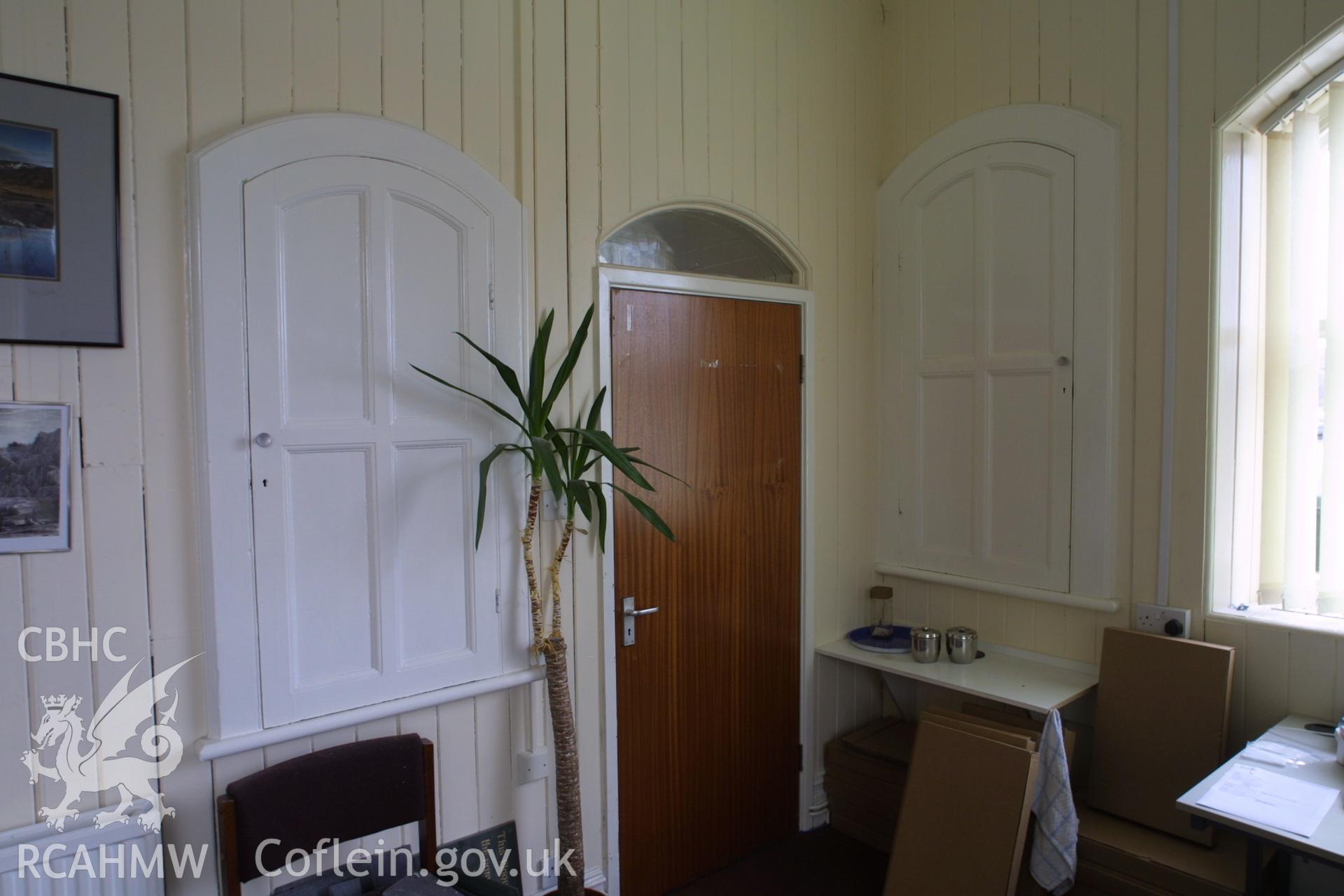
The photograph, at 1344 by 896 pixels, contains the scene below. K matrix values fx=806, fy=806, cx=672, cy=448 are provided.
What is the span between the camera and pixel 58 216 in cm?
175

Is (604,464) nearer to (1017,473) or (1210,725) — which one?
(1017,473)

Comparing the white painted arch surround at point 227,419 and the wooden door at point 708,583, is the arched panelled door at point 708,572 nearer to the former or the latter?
the wooden door at point 708,583

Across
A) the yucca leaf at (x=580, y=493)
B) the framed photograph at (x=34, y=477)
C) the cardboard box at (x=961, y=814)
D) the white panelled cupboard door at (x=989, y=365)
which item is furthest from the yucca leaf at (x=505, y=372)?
the white panelled cupboard door at (x=989, y=365)

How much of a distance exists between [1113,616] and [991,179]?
161 centimetres

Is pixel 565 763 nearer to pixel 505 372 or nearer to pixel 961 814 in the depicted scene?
pixel 505 372

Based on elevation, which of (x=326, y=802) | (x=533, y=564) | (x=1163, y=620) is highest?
(x=533, y=564)

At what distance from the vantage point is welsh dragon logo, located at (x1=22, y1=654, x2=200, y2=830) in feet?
5.73

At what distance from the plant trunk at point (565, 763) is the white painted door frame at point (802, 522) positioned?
1.12 ft

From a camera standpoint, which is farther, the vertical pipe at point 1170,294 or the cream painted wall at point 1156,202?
the vertical pipe at point 1170,294

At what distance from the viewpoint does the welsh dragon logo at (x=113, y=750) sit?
175 cm

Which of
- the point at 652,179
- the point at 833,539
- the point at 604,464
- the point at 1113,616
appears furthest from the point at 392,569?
the point at 1113,616

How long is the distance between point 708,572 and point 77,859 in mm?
1861

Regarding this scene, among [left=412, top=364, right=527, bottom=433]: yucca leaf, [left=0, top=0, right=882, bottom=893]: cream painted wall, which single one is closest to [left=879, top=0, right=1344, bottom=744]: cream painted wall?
[left=0, top=0, right=882, bottom=893]: cream painted wall

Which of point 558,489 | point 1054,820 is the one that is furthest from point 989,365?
point 558,489
